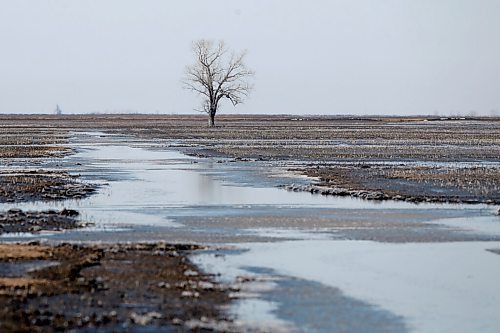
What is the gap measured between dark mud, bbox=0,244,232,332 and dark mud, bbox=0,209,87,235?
3240 mm

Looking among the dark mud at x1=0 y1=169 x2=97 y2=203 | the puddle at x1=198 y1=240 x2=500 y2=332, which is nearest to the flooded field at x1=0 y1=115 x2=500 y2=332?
the puddle at x1=198 y1=240 x2=500 y2=332

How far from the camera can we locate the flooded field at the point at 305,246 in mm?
13188

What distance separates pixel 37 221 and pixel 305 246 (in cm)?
767

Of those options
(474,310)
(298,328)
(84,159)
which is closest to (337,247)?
(474,310)

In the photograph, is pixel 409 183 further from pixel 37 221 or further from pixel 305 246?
pixel 37 221

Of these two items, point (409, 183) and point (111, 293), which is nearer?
point (111, 293)

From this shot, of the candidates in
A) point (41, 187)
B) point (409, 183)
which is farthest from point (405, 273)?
point (41, 187)

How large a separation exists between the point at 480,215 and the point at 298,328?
14.1 m

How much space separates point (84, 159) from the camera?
5178 cm

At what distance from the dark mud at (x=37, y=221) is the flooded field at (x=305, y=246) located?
0.45 metres

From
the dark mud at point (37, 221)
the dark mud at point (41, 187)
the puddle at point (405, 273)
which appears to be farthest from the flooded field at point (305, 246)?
the dark mud at point (41, 187)

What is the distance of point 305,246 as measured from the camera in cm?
1956

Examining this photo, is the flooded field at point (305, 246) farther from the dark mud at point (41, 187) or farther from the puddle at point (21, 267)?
the dark mud at point (41, 187)

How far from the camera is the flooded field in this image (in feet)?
43.3
